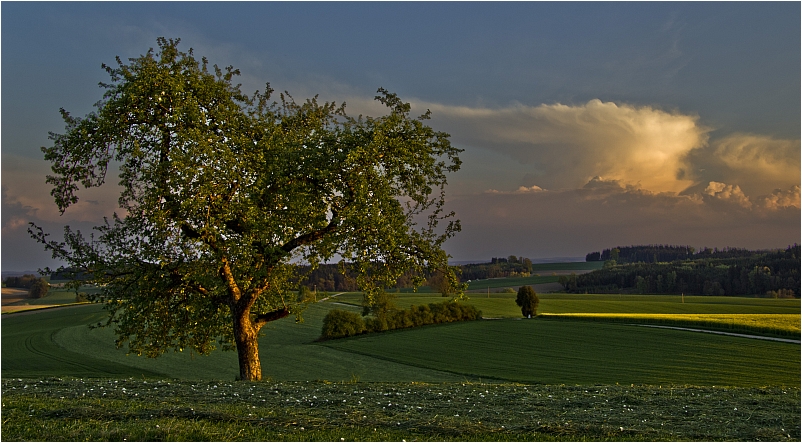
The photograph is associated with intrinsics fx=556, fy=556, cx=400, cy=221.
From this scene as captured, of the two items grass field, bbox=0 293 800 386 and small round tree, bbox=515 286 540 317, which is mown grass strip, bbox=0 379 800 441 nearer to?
grass field, bbox=0 293 800 386

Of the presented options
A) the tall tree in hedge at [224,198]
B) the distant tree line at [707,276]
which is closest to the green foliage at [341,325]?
the tall tree in hedge at [224,198]

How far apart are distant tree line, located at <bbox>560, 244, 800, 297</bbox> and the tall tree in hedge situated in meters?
114

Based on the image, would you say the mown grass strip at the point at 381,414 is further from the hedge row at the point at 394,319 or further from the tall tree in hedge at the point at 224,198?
the hedge row at the point at 394,319

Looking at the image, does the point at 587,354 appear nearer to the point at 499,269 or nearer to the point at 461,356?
the point at 461,356

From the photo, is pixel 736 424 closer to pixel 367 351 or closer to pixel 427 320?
pixel 367 351

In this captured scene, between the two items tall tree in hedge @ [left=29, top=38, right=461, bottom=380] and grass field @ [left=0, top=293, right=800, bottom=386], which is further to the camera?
grass field @ [left=0, top=293, right=800, bottom=386]

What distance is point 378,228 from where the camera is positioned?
678 inches

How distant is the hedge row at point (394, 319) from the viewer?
2420 inches

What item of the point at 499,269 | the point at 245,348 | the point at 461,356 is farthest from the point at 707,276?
the point at 245,348

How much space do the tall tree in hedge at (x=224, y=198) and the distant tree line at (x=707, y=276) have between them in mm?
113953

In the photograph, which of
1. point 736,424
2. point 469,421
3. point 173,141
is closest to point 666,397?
point 736,424

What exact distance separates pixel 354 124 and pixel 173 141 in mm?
5789

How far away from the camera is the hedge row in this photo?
202 feet

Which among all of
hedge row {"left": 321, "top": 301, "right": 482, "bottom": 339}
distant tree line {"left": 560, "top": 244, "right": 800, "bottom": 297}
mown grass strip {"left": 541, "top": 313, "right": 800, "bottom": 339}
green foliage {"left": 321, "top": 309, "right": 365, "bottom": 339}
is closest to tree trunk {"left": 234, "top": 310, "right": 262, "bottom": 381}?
hedge row {"left": 321, "top": 301, "right": 482, "bottom": 339}
